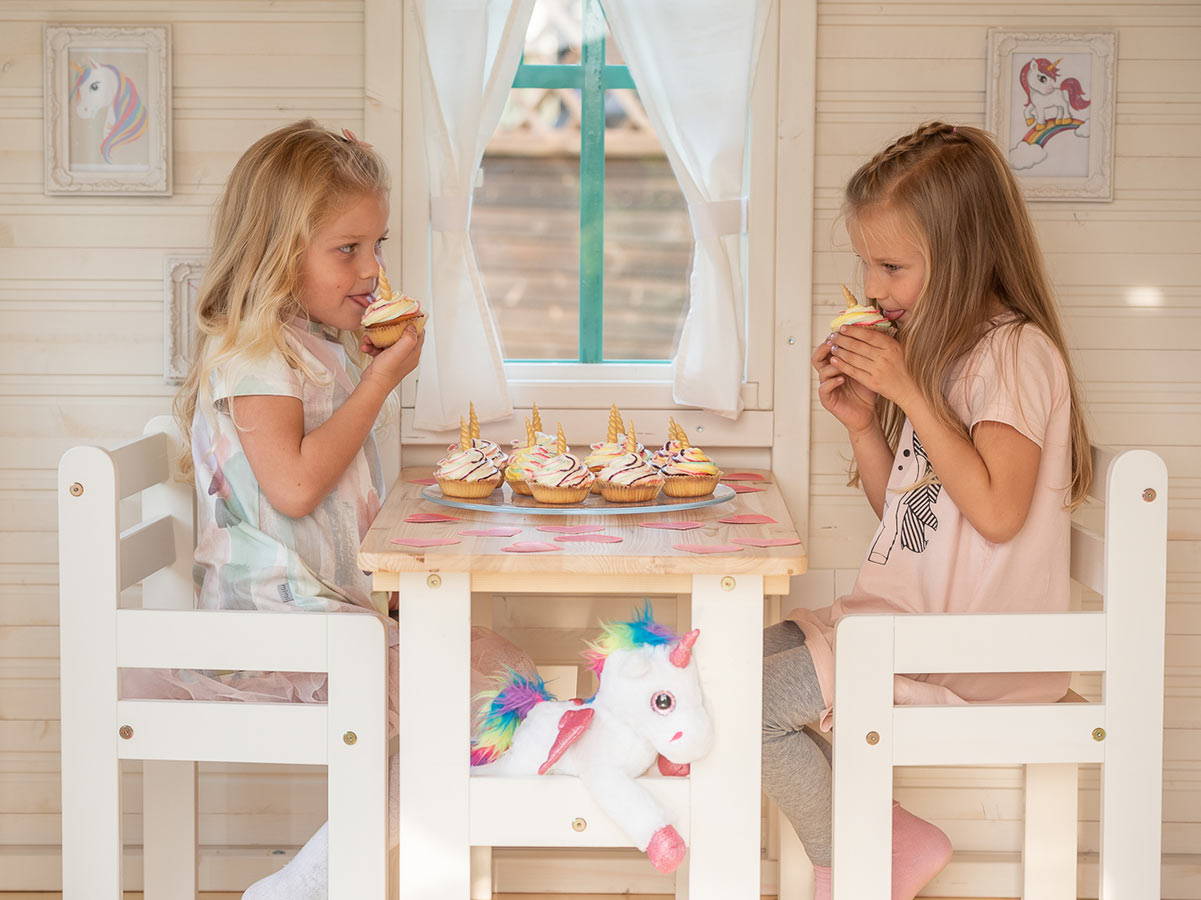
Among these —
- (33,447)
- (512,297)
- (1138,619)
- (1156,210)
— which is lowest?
(1138,619)

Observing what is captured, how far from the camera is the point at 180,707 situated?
69.4 inches

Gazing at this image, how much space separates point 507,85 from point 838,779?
1.29 metres

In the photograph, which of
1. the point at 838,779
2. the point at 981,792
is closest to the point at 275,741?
the point at 838,779

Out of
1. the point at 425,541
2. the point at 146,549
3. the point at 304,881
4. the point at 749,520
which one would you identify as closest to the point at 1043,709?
the point at 749,520

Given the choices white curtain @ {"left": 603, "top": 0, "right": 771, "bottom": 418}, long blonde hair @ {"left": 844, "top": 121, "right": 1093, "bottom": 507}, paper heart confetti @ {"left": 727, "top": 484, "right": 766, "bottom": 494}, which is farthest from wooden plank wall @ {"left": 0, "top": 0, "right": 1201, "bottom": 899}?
long blonde hair @ {"left": 844, "top": 121, "right": 1093, "bottom": 507}

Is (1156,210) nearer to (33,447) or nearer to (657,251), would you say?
(657,251)

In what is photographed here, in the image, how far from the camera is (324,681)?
1.92m

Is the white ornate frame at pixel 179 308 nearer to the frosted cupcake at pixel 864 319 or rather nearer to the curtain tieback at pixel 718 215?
the curtain tieback at pixel 718 215

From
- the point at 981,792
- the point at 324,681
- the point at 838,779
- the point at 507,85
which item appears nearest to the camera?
the point at 838,779

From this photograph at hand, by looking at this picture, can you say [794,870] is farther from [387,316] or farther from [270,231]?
[270,231]

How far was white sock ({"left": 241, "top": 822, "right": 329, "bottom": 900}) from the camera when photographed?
Answer: 178 cm

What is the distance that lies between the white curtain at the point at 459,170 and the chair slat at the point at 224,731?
0.74 m

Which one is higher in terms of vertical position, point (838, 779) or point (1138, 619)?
point (1138, 619)

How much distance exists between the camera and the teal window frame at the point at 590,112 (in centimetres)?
244
